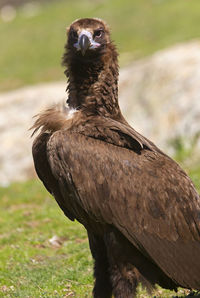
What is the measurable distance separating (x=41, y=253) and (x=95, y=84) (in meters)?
3.59

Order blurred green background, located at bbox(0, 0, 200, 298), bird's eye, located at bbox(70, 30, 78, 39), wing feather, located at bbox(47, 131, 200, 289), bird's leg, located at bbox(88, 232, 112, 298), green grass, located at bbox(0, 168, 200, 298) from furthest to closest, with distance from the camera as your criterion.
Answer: blurred green background, located at bbox(0, 0, 200, 298) < green grass, located at bbox(0, 168, 200, 298) < bird's eye, located at bbox(70, 30, 78, 39) < bird's leg, located at bbox(88, 232, 112, 298) < wing feather, located at bbox(47, 131, 200, 289)

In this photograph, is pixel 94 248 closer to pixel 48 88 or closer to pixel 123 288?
pixel 123 288

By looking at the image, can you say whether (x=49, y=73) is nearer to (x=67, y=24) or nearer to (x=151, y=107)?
(x=67, y=24)

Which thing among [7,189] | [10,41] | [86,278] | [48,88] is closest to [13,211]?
[7,189]

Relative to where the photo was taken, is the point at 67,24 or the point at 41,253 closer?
the point at 41,253

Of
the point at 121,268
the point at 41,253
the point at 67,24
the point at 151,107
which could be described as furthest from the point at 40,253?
the point at 67,24

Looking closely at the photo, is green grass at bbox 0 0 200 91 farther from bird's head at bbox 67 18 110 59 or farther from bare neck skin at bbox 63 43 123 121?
bare neck skin at bbox 63 43 123 121

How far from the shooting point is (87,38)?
21.5 ft

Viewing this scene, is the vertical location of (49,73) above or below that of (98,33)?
above

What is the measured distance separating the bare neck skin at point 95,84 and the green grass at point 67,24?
21.3 m

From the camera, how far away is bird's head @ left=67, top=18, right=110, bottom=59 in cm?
653

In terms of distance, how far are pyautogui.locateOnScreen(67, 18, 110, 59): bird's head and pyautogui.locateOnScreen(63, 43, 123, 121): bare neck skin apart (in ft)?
0.20

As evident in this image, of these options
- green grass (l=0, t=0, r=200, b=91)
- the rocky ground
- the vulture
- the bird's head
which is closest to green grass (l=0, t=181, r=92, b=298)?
the vulture

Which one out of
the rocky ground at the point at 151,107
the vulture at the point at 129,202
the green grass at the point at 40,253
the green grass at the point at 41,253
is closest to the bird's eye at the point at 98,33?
the vulture at the point at 129,202
